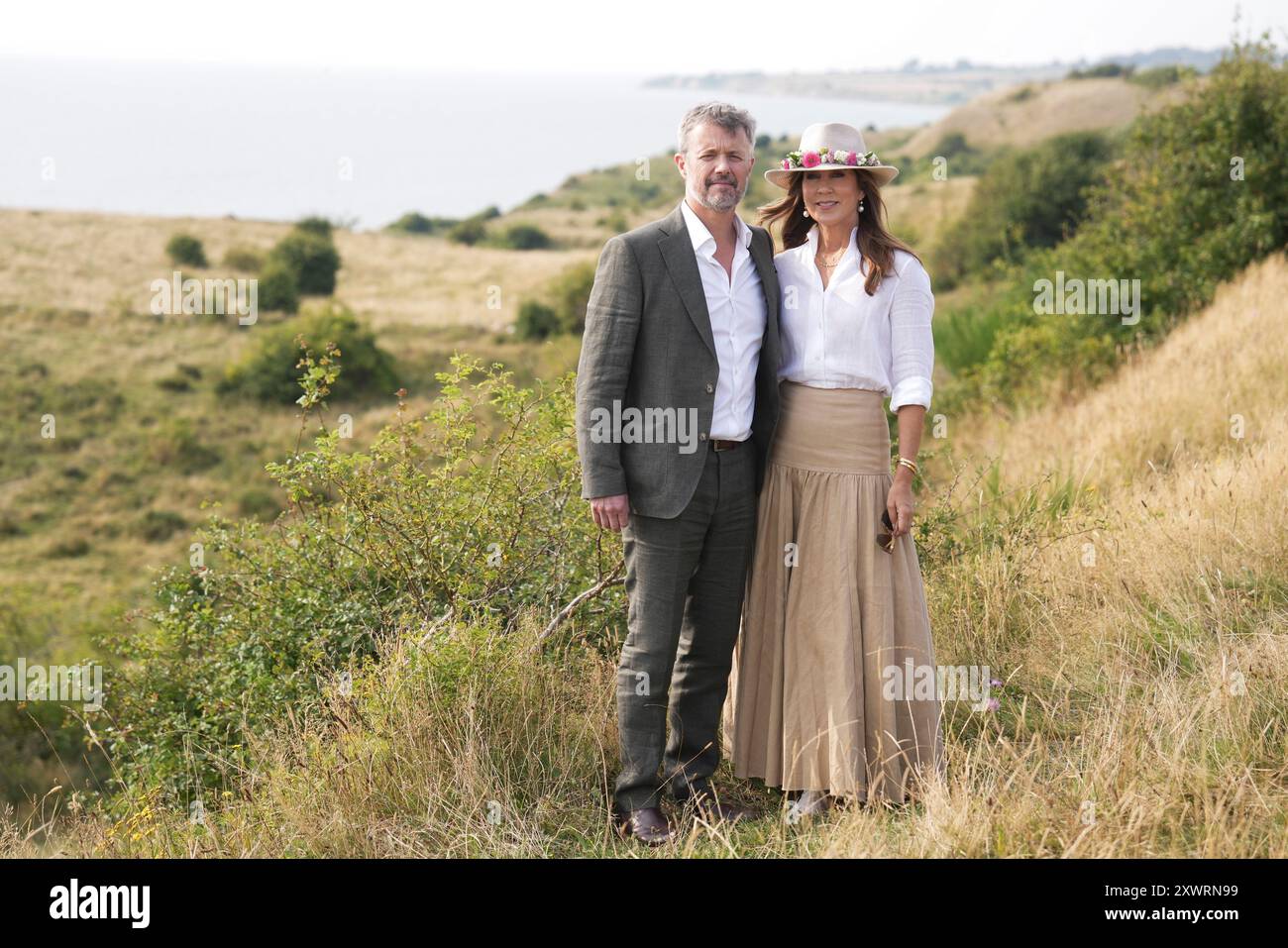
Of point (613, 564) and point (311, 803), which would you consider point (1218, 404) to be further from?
point (311, 803)

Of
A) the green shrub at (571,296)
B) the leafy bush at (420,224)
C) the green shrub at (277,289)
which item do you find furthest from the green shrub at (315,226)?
the leafy bush at (420,224)

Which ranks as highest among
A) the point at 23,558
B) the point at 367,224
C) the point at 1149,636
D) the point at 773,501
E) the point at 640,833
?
the point at 367,224

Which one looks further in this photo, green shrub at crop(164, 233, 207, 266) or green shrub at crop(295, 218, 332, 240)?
green shrub at crop(295, 218, 332, 240)

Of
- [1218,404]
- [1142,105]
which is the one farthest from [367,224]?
[1218,404]

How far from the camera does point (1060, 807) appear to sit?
3340 millimetres

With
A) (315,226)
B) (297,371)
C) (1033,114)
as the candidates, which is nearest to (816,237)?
(297,371)

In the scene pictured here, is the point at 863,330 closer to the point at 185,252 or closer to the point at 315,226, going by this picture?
the point at 185,252

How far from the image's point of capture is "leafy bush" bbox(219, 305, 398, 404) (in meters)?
32.8

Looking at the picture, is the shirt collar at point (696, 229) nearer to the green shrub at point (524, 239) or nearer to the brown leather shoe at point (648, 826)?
the brown leather shoe at point (648, 826)

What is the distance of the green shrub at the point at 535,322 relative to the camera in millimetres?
38375

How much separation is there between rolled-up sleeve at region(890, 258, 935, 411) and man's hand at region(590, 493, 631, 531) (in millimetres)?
908

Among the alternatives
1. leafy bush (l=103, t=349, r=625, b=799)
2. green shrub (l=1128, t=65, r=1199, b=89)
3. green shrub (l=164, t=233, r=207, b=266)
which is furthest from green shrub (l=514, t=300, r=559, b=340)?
leafy bush (l=103, t=349, r=625, b=799)

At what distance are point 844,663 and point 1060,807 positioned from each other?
780 millimetres

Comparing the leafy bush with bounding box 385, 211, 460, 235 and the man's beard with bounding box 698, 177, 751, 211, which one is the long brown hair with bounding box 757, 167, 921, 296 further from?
the leafy bush with bounding box 385, 211, 460, 235
